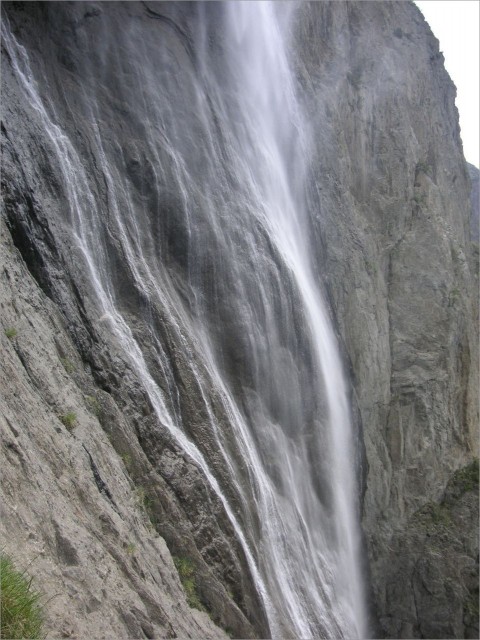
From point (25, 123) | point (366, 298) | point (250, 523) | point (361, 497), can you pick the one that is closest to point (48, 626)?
point (250, 523)

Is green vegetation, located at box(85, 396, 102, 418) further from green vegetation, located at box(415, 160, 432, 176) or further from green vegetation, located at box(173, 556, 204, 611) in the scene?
green vegetation, located at box(415, 160, 432, 176)

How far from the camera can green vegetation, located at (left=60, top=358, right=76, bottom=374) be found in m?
10.0

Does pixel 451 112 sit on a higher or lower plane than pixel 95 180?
higher

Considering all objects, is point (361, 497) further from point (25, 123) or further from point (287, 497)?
point (25, 123)

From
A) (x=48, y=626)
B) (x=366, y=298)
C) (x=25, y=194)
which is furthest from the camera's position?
(x=366, y=298)

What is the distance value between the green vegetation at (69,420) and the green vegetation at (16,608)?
146 inches

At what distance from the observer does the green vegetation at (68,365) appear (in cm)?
1002

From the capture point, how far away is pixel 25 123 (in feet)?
38.8

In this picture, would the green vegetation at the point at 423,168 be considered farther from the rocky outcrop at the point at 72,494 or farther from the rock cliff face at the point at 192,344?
the rocky outcrop at the point at 72,494

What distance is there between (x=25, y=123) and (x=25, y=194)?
1745 millimetres

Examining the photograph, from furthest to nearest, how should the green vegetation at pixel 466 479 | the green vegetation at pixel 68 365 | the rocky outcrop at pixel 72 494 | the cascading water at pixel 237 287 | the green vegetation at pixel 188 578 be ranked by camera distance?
the green vegetation at pixel 466 479 < the cascading water at pixel 237 287 < the green vegetation at pixel 188 578 < the green vegetation at pixel 68 365 < the rocky outcrop at pixel 72 494

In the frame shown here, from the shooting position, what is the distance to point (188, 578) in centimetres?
1057

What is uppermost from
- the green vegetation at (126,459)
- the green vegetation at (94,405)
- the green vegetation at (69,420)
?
the green vegetation at (94,405)

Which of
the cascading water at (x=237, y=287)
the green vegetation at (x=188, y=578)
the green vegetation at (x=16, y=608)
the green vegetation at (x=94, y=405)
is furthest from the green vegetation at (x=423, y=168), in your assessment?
the green vegetation at (x=16, y=608)
